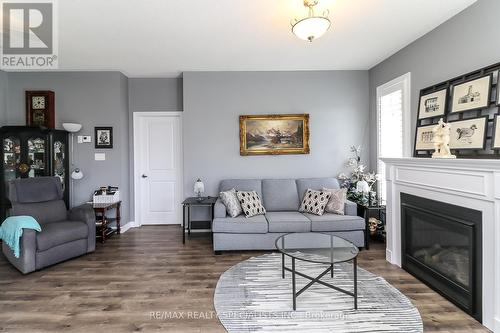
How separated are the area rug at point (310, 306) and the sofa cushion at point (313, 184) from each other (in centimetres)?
147

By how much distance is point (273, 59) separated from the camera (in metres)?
3.96

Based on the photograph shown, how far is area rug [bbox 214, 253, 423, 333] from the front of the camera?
6.70 ft

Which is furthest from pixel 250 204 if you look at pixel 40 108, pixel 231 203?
pixel 40 108

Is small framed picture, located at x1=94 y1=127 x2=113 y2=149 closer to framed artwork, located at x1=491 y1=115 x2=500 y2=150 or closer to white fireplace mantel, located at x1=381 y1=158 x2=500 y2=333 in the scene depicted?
white fireplace mantel, located at x1=381 y1=158 x2=500 y2=333

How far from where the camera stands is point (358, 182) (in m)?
3.94

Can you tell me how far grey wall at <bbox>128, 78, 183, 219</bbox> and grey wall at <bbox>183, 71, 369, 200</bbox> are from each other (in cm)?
51

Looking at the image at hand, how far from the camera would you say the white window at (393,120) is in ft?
11.7

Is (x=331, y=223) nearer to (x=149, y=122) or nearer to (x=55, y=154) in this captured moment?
(x=149, y=122)

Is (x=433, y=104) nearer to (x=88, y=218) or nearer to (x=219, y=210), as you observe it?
(x=219, y=210)

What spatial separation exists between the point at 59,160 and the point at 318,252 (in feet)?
13.6

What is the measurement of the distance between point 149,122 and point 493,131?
4787 mm

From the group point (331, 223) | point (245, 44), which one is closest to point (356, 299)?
point (331, 223)

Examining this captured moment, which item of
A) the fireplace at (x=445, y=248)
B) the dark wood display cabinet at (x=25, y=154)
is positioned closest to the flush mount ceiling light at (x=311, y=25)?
the fireplace at (x=445, y=248)

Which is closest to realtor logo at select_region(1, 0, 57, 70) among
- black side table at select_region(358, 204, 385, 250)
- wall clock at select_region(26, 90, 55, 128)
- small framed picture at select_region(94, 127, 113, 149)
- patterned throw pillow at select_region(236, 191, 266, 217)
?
wall clock at select_region(26, 90, 55, 128)
